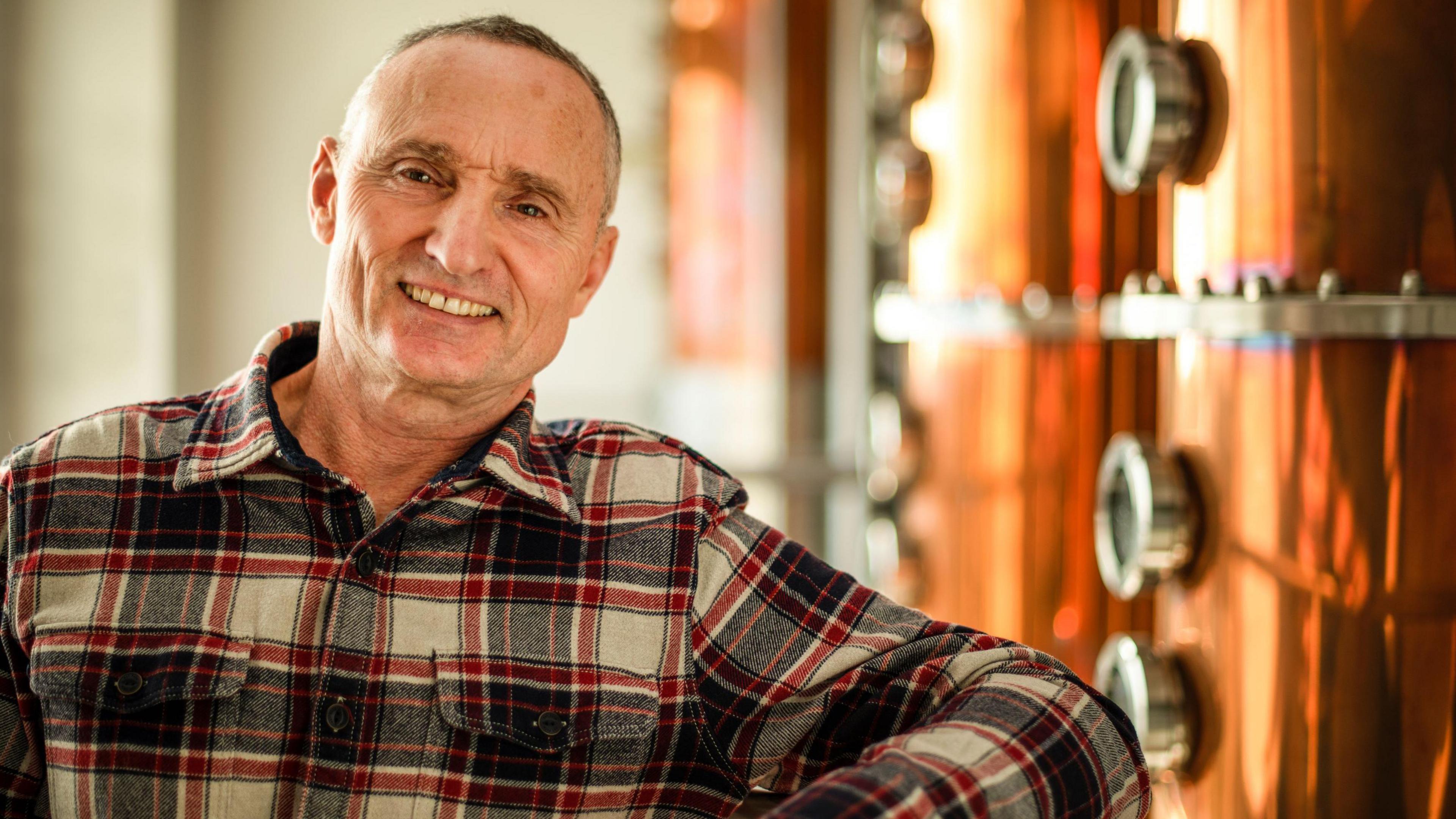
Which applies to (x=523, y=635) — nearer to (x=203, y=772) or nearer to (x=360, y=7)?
(x=203, y=772)

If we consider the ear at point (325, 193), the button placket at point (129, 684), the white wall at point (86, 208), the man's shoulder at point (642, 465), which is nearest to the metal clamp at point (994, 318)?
the man's shoulder at point (642, 465)

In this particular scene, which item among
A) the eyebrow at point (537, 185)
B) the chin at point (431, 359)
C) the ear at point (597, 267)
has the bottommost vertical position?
the chin at point (431, 359)

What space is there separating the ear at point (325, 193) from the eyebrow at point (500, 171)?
177 millimetres

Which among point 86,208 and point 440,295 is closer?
point 440,295

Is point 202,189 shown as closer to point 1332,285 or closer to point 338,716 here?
point 338,716

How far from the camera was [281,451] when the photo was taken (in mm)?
1417

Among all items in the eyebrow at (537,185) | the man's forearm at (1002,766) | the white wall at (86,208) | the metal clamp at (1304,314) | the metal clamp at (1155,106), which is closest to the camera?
the man's forearm at (1002,766)

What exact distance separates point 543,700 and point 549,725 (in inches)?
1.1

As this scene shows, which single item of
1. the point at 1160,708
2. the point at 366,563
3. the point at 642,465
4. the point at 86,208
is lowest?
the point at 1160,708

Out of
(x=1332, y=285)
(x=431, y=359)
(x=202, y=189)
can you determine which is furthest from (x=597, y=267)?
(x=202, y=189)

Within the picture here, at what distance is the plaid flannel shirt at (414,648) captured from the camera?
137 centimetres

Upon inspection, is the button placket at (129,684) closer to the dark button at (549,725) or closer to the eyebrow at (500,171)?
the dark button at (549,725)

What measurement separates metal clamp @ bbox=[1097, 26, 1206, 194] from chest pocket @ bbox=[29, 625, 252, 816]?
50.9 inches

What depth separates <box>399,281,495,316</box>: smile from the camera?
1.46 metres
